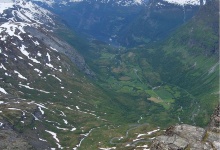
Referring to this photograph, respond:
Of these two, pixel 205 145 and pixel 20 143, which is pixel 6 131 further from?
pixel 205 145

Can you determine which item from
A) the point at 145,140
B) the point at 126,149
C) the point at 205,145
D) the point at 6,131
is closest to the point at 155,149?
the point at 205,145

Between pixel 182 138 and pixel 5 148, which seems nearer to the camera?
pixel 182 138

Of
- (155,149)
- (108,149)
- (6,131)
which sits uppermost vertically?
(155,149)

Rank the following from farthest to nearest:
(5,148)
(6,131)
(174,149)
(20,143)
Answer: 1. (6,131)
2. (20,143)
3. (5,148)
4. (174,149)

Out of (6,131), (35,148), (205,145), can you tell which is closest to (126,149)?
(35,148)

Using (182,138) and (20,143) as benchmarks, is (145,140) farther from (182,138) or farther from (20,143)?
(182,138)

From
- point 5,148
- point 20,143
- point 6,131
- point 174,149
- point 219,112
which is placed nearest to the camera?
point 174,149

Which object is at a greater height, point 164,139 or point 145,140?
point 164,139
